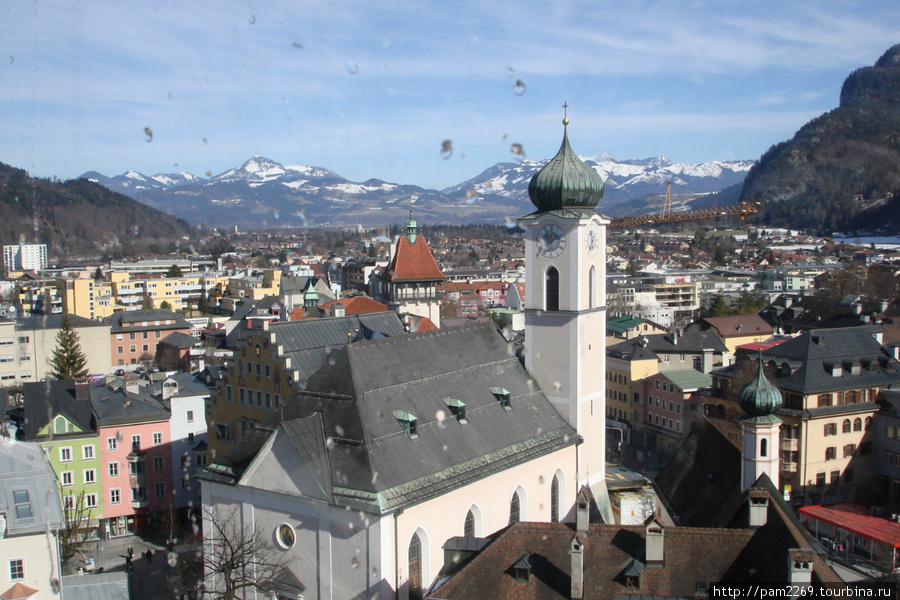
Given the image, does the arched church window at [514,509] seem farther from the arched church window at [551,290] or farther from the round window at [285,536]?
the arched church window at [551,290]

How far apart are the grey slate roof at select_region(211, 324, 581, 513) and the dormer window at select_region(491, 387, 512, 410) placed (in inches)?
8.3

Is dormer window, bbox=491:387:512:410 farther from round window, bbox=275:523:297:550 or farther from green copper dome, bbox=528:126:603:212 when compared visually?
round window, bbox=275:523:297:550

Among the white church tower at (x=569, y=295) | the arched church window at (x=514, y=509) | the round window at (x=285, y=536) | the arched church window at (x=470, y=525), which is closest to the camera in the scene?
the round window at (x=285, y=536)

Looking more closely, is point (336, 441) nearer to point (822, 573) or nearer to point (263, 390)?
point (263, 390)

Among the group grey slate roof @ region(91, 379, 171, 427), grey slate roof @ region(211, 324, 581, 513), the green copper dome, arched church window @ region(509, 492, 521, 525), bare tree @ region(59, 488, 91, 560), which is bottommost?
bare tree @ region(59, 488, 91, 560)

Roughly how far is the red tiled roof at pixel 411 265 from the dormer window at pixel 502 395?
2717 cm

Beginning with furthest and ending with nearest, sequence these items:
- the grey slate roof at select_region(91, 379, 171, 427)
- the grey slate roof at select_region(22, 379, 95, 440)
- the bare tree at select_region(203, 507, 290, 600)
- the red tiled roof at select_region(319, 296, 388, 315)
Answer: the red tiled roof at select_region(319, 296, 388, 315) < the grey slate roof at select_region(91, 379, 171, 427) < the grey slate roof at select_region(22, 379, 95, 440) < the bare tree at select_region(203, 507, 290, 600)

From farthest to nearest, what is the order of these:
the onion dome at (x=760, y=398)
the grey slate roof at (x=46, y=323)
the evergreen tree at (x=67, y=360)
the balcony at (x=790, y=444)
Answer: the grey slate roof at (x=46, y=323)
the evergreen tree at (x=67, y=360)
the balcony at (x=790, y=444)
the onion dome at (x=760, y=398)

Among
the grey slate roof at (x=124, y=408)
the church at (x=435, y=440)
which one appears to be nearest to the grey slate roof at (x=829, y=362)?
the church at (x=435, y=440)

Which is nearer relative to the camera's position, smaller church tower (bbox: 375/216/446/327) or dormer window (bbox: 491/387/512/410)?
dormer window (bbox: 491/387/512/410)

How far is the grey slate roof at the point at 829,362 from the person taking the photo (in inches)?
1747

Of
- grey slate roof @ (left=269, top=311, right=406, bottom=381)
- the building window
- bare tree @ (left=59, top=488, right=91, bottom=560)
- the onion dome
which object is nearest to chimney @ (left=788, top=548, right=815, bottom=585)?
the onion dome

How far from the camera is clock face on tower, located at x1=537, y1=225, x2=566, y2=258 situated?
31609mm

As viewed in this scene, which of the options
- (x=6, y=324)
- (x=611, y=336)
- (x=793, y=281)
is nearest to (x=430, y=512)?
(x=611, y=336)
